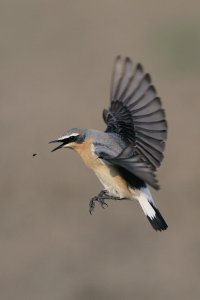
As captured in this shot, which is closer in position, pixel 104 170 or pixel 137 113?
pixel 104 170

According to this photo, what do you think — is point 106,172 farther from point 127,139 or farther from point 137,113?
point 137,113

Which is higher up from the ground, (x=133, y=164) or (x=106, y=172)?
(x=106, y=172)

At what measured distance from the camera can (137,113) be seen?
7645 millimetres

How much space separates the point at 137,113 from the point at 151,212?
0.75 m

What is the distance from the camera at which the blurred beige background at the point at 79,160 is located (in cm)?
1128

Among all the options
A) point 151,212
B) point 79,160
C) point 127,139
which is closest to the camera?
point 151,212

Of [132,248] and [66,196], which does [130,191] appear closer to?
[132,248]

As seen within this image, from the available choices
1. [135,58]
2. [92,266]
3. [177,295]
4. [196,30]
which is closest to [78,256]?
[92,266]

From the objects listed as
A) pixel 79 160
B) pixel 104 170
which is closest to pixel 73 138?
pixel 104 170

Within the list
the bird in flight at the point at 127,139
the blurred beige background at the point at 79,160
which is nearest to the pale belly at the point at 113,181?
the bird in flight at the point at 127,139

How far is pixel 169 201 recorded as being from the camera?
42.4 ft

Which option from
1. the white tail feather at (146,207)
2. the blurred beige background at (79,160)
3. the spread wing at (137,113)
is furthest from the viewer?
the blurred beige background at (79,160)

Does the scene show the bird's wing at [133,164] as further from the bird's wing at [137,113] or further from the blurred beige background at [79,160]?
the blurred beige background at [79,160]

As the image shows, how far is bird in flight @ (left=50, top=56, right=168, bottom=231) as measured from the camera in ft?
23.3
